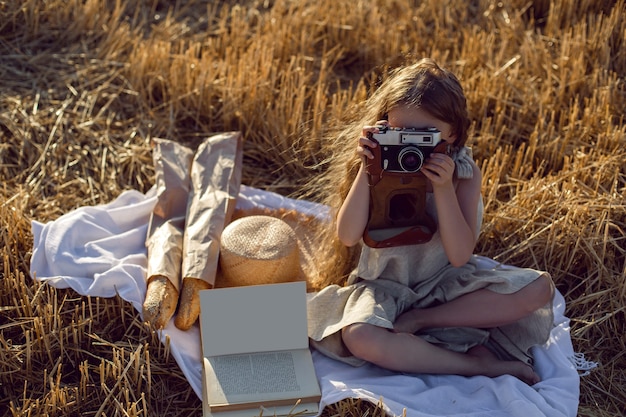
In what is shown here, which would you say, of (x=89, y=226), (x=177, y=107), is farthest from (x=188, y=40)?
(x=89, y=226)

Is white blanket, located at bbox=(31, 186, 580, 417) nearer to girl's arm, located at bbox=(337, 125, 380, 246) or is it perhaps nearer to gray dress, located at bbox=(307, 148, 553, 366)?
gray dress, located at bbox=(307, 148, 553, 366)

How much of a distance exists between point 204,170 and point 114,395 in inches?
41.7

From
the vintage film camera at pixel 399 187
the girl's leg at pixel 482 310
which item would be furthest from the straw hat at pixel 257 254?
the girl's leg at pixel 482 310

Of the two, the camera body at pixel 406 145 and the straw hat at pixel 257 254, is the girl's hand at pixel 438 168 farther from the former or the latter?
the straw hat at pixel 257 254

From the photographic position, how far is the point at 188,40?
437 centimetres

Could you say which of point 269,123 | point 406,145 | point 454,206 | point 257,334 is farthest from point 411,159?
point 269,123

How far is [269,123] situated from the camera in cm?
355

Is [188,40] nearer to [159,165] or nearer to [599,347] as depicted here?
[159,165]

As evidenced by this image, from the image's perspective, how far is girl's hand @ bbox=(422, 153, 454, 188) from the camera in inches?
96.7

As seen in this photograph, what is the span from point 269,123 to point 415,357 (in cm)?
140

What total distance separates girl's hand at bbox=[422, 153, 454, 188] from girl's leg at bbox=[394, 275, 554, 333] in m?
0.40

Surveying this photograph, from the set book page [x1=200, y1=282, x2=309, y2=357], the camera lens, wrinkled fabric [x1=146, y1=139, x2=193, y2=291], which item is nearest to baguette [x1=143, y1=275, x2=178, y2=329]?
wrinkled fabric [x1=146, y1=139, x2=193, y2=291]

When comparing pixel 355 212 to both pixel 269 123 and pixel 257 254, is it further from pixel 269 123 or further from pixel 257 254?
pixel 269 123

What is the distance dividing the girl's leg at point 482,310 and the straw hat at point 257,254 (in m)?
0.45
